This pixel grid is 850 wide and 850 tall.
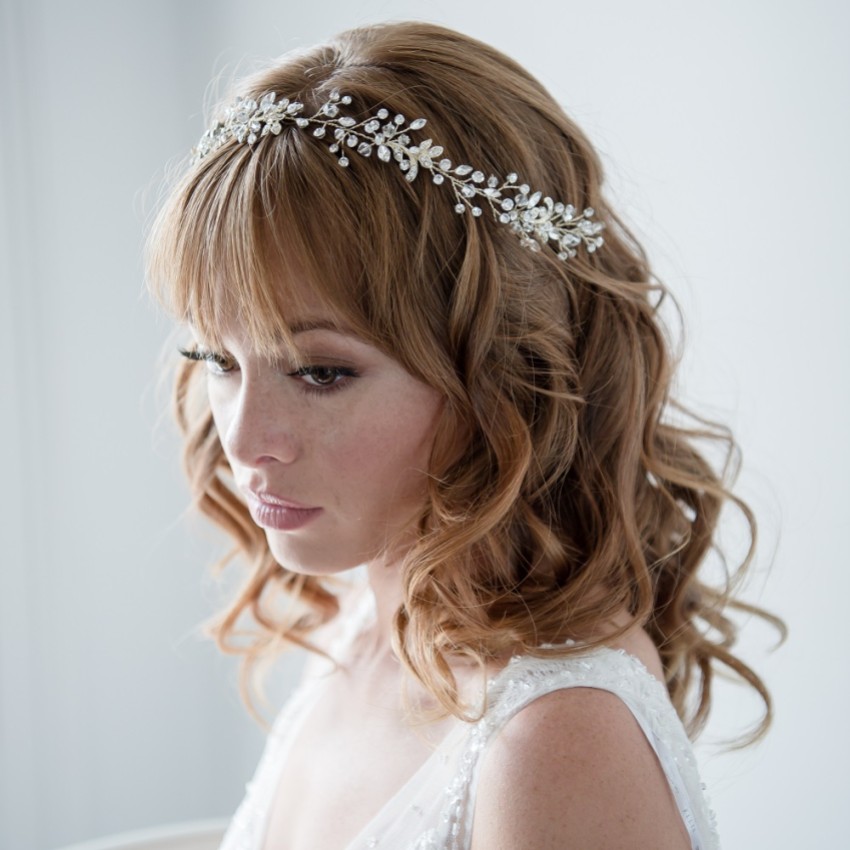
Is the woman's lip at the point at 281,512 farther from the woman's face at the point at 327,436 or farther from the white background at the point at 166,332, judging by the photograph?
the white background at the point at 166,332

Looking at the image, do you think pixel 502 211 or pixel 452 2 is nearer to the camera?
pixel 502 211

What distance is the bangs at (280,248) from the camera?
0.96 m

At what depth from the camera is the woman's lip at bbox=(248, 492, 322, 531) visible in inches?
41.7

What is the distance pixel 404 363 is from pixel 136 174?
1.47 metres

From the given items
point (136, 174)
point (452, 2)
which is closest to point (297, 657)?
point (136, 174)

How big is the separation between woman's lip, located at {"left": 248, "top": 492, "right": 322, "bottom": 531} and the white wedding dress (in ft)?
0.86

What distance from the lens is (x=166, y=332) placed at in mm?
2312

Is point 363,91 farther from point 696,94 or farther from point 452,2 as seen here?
point 452,2

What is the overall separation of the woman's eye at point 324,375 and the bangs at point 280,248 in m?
0.04

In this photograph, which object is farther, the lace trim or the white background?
the white background

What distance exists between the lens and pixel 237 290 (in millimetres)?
976

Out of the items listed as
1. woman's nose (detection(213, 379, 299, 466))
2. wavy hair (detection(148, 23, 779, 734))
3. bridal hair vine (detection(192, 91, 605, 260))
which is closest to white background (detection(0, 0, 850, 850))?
wavy hair (detection(148, 23, 779, 734))

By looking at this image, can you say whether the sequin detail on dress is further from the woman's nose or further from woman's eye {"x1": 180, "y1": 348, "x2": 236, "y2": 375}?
woman's eye {"x1": 180, "y1": 348, "x2": 236, "y2": 375}

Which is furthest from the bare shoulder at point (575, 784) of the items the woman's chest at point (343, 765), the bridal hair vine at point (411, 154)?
the bridal hair vine at point (411, 154)
